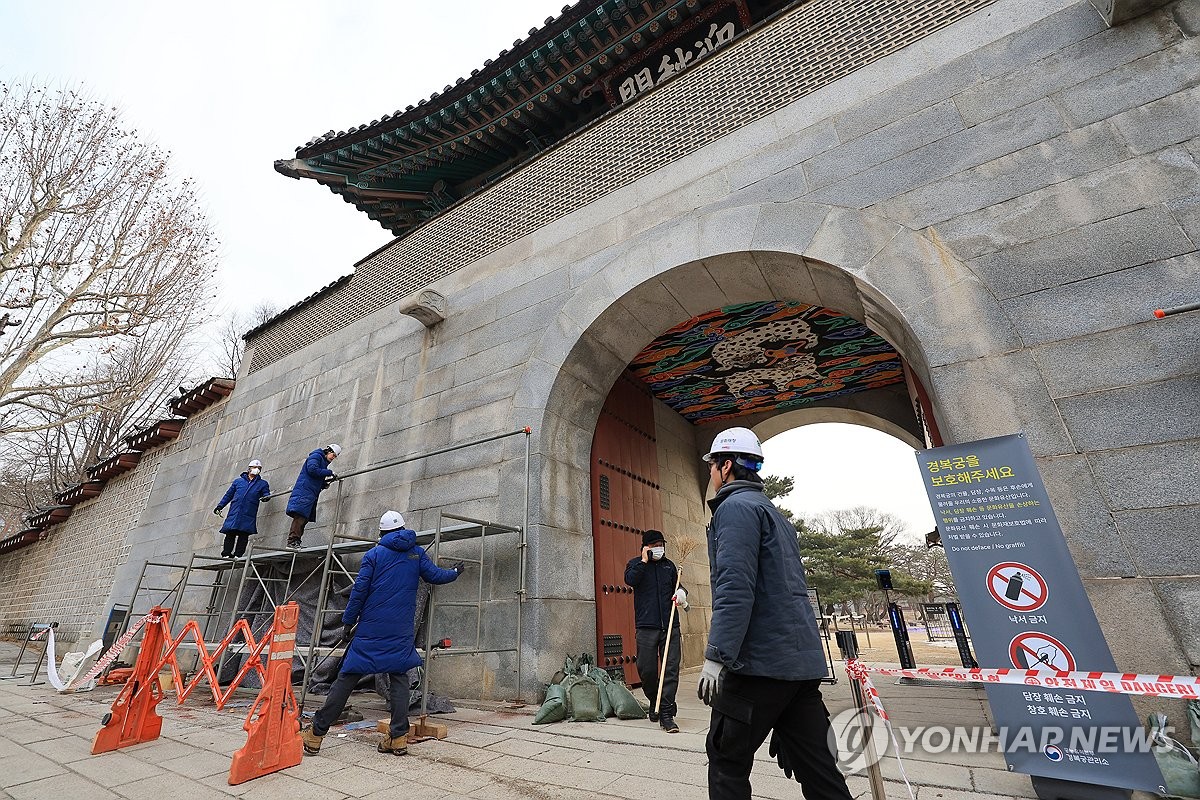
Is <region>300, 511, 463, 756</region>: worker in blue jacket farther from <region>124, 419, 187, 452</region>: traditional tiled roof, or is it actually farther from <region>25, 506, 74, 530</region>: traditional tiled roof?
<region>25, 506, 74, 530</region>: traditional tiled roof

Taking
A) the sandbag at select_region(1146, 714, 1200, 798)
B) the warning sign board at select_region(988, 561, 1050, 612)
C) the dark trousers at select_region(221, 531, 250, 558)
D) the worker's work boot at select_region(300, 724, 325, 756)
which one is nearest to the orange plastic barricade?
the worker's work boot at select_region(300, 724, 325, 756)

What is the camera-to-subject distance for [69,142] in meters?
8.14

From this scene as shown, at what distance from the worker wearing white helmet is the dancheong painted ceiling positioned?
4787 millimetres

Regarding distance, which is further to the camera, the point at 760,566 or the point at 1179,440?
the point at 1179,440

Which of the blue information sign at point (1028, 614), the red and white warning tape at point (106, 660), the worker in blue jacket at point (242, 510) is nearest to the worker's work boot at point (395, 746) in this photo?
the red and white warning tape at point (106, 660)

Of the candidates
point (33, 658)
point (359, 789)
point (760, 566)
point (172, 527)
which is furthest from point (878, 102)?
point (33, 658)

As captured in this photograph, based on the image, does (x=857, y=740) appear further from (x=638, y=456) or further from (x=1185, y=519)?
(x=638, y=456)

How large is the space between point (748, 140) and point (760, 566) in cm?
474

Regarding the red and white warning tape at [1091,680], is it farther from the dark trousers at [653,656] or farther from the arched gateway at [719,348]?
the dark trousers at [653,656]

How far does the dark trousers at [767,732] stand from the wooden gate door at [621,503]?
3844 mm

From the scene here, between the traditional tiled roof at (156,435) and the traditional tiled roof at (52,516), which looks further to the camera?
the traditional tiled roof at (52,516)

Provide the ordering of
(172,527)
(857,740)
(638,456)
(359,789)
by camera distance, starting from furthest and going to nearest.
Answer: (172,527) < (638,456) < (857,740) < (359,789)

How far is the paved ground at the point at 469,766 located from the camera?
2670 mm

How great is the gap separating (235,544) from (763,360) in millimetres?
8268
